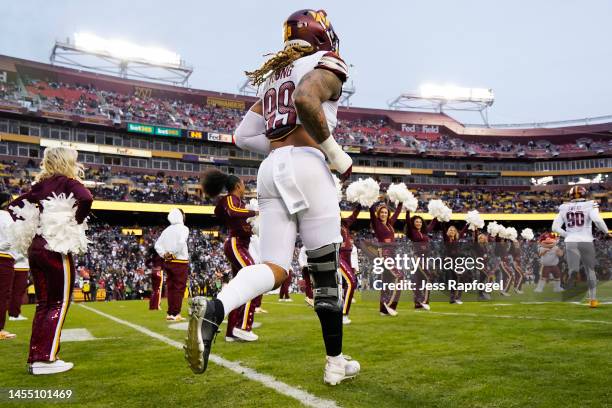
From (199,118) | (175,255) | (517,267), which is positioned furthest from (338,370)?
(199,118)

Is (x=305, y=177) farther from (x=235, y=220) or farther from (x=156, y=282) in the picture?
(x=156, y=282)

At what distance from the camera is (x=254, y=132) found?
3.79m

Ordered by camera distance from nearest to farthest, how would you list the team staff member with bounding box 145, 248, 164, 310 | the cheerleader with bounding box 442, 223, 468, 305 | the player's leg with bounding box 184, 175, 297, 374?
the player's leg with bounding box 184, 175, 297, 374 → the cheerleader with bounding box 442, 223, 468, 305 → the team staff member with bounding box 145, 248, 164, 310

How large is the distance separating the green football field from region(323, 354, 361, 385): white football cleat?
0.05 meters

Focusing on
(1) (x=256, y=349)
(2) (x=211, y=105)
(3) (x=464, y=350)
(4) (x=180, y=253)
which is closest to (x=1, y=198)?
(4) (x=180, y=253)

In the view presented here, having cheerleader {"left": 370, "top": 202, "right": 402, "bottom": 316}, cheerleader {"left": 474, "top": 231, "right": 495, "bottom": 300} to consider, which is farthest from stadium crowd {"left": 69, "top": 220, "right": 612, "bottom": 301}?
cheerleader {"left": 370, "top": 202, "right": 402, "bottom": 316}

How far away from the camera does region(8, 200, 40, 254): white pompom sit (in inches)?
167

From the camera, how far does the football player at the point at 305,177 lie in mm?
2902

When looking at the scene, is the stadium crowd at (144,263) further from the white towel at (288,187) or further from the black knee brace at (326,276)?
the white towel at (288,187)

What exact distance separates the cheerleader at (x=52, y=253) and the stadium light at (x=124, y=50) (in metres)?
52.0

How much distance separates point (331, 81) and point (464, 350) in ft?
9.22

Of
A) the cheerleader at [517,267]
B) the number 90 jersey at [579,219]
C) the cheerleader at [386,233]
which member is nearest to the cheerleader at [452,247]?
the number 90 jersey at [579,219]

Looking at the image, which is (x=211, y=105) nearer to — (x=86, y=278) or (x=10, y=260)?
(x=86, y=278)

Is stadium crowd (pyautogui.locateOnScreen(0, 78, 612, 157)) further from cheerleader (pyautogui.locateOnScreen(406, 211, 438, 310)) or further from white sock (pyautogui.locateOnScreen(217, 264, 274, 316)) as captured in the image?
white sock (pyautogui.locateOnScreen(217, 264, 274, 316))
